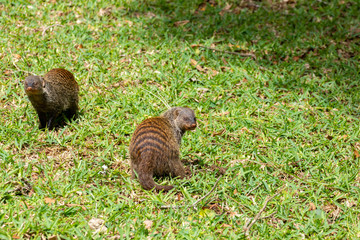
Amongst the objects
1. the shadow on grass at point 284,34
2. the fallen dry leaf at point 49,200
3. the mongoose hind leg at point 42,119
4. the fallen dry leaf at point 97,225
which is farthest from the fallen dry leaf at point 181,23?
the fallen dry leaf at point 97,225

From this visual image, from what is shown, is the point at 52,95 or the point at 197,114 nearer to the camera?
the point at 52,95

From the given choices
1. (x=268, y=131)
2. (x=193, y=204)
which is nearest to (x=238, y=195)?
(x=193, y=204)

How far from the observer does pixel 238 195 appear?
4227 millimetres

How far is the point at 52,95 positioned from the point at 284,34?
4.38 metres

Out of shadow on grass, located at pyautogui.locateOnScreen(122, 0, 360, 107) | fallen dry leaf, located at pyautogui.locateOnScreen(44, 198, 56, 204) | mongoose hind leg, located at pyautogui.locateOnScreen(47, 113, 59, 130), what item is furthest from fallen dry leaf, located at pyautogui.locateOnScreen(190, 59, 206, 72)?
fallen dry leaf, located at pyautogui.locateOnScreen(44, 198, 56, 204)

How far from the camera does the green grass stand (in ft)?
12.6

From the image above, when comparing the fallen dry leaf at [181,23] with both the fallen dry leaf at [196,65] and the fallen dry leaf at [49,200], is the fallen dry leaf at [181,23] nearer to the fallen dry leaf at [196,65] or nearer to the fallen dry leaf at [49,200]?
the fallen dry leaf at [196,65]

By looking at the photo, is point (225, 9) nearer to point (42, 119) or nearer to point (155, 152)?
point (42, 119)

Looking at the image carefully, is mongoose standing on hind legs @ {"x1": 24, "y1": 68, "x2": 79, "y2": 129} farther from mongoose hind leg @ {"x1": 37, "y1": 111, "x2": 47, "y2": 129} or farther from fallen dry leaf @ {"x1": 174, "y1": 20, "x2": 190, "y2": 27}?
fallen dry leaf @ {"x1": 174, "y1": 20, "x2": 190, "y2": 27}

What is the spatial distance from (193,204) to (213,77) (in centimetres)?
283

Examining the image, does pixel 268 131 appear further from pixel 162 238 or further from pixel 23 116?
pixel 23 116

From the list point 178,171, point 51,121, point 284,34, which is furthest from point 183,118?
point 284,34

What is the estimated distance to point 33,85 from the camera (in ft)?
15.5

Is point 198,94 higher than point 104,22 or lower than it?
lower
